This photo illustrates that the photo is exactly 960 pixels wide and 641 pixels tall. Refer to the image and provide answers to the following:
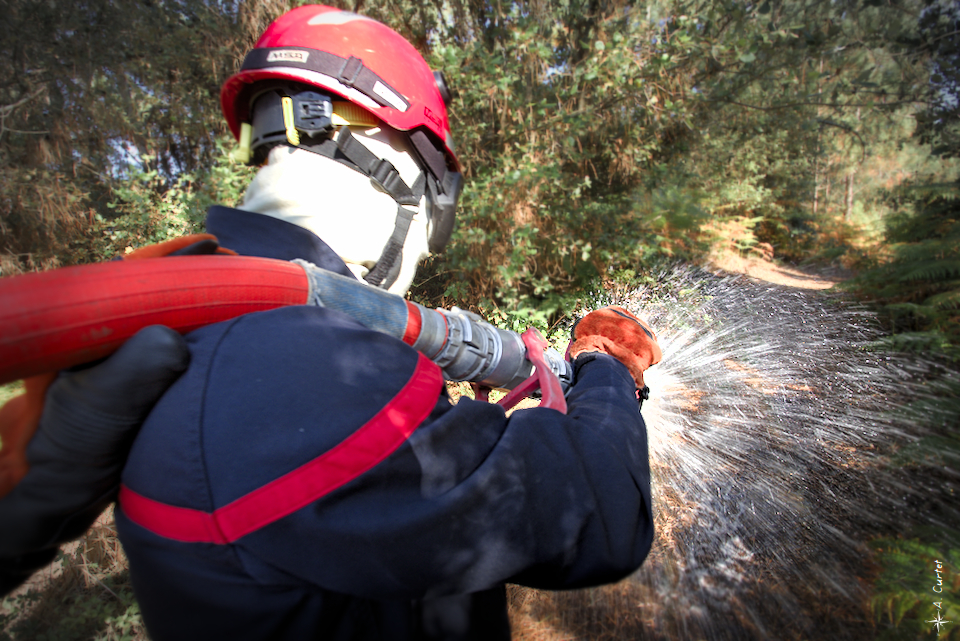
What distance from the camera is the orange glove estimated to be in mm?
1978

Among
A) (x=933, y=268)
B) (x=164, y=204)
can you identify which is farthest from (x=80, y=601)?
(x=933, y=268)

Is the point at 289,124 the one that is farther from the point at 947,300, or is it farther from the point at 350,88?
the point at 947,300

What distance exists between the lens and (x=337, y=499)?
82 cm

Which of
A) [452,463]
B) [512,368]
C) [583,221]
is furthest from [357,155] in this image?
[583,221]

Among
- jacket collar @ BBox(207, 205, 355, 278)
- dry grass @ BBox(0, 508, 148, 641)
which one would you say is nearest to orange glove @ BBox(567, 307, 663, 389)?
jacket collar @ BBox(207, 205, 355, 278)

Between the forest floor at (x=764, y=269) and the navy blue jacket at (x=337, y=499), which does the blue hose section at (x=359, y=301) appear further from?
the forest floor at (x=764, y=269)

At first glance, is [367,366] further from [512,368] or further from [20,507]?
[512,368]

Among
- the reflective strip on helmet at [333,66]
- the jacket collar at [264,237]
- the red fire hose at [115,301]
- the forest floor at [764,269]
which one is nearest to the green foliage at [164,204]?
the reflective strip on helmet at [333,66]

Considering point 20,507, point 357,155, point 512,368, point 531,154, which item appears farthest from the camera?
point 531,154

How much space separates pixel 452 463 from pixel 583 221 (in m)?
5.70

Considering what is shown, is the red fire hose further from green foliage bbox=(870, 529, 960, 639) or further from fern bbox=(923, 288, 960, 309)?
fern bbox=(923, 288, 960, 309)

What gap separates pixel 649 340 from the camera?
2078 mm

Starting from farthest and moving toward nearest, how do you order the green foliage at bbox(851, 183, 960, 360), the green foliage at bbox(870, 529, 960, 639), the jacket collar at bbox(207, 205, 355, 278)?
the green foliage at bbox(851, 183, 960, 360), the green foliage at bbox(870, 529, 960, 639), the jacket collar at bbox(207, 205, 355, 278)

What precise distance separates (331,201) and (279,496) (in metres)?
1.02
